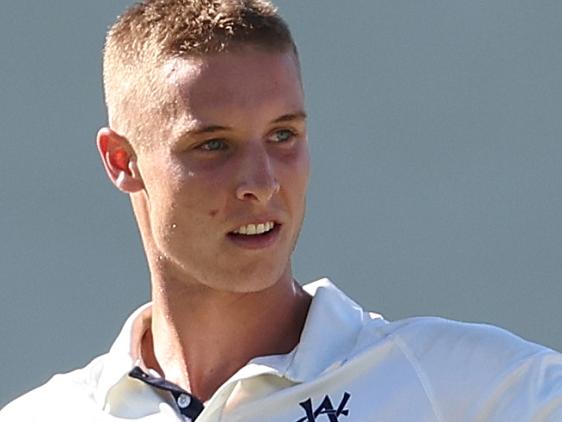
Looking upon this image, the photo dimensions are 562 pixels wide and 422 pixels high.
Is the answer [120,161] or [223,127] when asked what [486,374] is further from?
[120,161]

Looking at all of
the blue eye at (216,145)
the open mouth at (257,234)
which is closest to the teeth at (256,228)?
the open mouth at (257,234)

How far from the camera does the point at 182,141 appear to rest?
3207 millimetres

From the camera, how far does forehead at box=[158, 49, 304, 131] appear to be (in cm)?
317

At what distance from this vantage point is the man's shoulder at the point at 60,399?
333cm

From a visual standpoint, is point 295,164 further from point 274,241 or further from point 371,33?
point 371,33

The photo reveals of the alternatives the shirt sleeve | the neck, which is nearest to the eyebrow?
the neck

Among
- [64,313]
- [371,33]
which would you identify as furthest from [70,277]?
[371,33]

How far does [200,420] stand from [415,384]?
32 cm

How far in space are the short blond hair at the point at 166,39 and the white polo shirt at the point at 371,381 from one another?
389mm

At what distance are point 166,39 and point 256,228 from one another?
13.9 inches

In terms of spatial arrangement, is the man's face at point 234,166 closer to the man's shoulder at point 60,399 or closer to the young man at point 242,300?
the young man at point 242,300

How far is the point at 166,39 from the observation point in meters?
3.29

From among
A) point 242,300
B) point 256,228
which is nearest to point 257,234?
point 256,228

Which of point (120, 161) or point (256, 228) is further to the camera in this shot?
point (120, 161)
